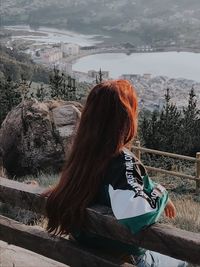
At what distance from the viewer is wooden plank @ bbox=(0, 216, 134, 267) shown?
7.58ft

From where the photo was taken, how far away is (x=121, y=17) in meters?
107

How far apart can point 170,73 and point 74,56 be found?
43.7ft

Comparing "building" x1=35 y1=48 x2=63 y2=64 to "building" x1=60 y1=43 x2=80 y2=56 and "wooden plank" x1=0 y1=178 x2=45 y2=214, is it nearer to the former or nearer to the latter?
"building" x1=60 y1=43 x2=80 y2=56

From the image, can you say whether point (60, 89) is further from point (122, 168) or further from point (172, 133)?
point (122, 168)

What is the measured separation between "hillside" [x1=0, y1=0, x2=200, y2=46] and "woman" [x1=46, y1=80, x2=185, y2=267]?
84965mm

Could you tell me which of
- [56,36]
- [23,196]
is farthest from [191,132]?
[56,36]

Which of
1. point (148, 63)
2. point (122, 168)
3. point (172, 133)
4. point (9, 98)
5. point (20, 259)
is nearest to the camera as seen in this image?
point (122, 168)

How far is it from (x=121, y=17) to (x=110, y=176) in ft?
353

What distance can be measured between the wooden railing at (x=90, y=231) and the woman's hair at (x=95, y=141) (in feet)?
0.25

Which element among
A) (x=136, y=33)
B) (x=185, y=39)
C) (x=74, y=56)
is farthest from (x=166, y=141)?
(x=136, y=33)

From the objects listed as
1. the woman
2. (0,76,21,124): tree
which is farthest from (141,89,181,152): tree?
the woman

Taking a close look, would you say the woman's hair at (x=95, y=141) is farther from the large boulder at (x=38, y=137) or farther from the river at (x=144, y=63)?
the river at (x=144, y=63)

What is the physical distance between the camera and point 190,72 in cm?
6181

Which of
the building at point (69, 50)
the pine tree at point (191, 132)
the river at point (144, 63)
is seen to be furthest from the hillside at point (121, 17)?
the pine tree at point (191, 132)
